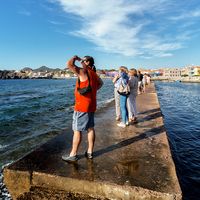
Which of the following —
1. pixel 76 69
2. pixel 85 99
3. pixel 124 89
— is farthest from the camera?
pixel 124 89

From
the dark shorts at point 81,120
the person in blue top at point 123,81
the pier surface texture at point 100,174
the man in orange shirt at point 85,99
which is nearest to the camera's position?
the pier surface texture at point 100,174

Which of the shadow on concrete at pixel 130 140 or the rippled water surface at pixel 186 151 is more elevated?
the shadow on concrete at pixel 130 140

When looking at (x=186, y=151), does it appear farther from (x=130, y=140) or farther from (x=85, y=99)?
(x=85, y=99)

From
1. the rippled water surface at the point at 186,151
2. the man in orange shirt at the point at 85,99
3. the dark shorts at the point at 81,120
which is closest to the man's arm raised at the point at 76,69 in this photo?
the man in orange shirt at the point at 85,99

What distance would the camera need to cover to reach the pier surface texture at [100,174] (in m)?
1.97


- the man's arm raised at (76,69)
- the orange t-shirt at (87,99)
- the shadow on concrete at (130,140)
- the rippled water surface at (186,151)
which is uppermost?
the man's arm raised at (76,69)

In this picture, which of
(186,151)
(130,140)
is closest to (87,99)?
(130,140)

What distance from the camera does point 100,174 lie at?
7.36 ft

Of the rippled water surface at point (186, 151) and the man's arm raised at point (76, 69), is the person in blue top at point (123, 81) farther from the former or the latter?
the man's arm raised at point (76, 69)

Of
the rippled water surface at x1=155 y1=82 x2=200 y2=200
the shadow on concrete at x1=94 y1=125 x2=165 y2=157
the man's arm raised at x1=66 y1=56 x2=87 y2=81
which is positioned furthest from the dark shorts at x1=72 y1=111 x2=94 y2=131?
the rippled water surface at x1=155 y1=82 x2=200 y2=200

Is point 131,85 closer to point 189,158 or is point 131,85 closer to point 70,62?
point 189,158

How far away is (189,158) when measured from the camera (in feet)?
13.3

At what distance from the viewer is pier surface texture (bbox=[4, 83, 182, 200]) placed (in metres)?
1.97

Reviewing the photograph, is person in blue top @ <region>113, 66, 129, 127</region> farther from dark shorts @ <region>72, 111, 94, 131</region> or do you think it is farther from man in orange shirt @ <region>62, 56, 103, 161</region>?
dark shorts @ <region>72, 111, 94, 131</region>
